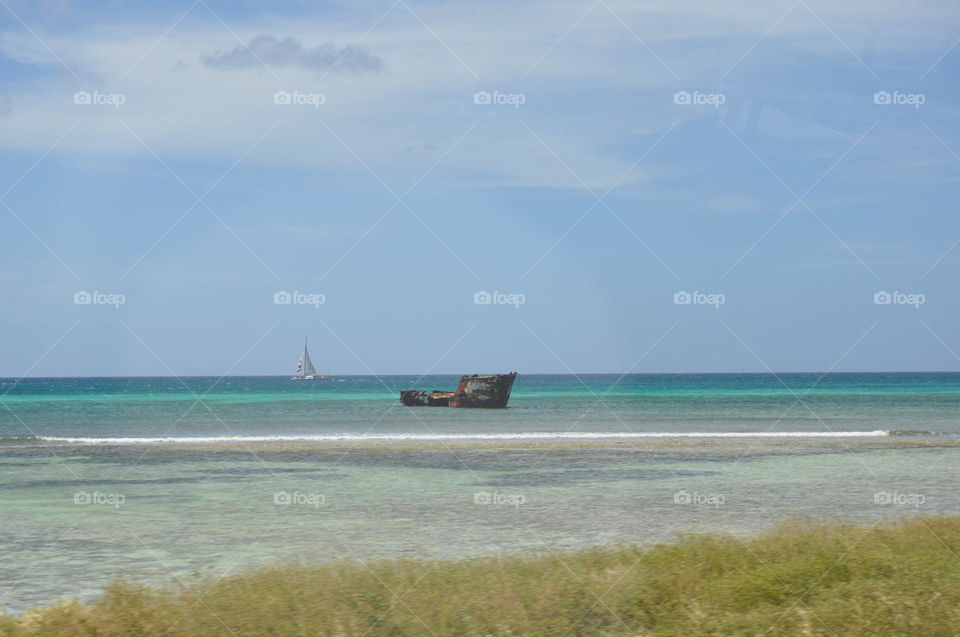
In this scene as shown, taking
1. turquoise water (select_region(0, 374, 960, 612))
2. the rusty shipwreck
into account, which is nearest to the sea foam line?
turquoise water (select_region(0, 374, 960, 612))

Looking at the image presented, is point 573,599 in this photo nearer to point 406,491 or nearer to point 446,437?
point 406,491

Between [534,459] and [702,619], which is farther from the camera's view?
[534,459]

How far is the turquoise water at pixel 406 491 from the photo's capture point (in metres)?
15.5

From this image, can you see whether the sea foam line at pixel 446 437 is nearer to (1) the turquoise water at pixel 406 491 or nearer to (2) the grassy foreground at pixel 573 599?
(1) the turquoise water at pixel 406 491

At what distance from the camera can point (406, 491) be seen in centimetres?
2353

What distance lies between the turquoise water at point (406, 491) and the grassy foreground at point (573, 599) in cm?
366

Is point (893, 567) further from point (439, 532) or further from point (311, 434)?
point (311, 434)

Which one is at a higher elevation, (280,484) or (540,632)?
(540,632)

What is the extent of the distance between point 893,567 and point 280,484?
18.1 metres

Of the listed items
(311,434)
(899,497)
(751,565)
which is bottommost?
(311,434)

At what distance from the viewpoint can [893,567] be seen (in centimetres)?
1030

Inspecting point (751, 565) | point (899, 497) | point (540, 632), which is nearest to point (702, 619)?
point (540, 632)

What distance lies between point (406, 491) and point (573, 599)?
48.0 feet

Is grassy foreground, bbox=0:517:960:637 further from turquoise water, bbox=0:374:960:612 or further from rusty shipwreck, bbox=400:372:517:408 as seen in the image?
rusty shipwreck, bbox=400:372:517:408
